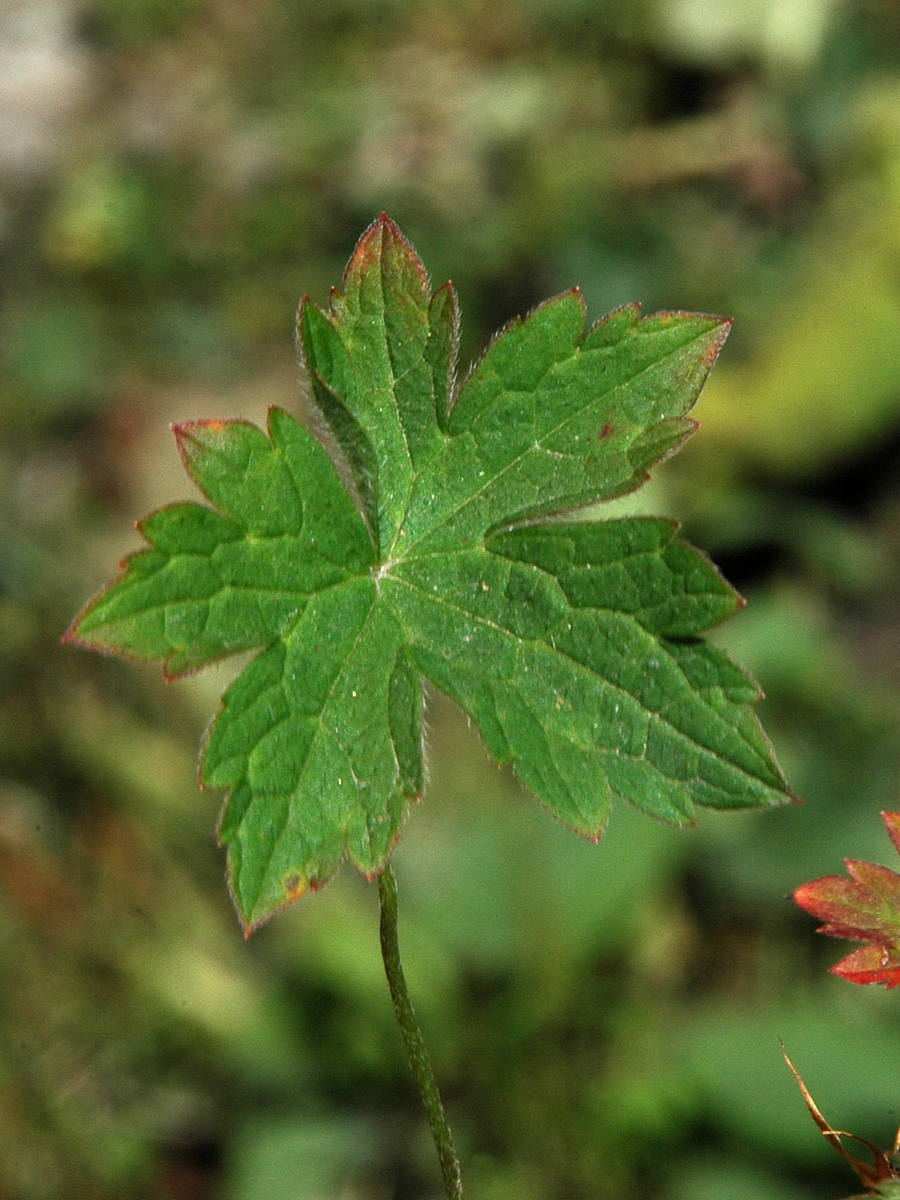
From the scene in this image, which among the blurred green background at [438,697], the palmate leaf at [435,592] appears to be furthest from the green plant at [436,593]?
the blurred green background at [438,697]

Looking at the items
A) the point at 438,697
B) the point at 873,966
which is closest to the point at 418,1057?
the point at 873,966

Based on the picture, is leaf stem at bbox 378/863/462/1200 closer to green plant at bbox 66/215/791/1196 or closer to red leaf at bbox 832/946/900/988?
green plant at bbox 66/215/791/1196

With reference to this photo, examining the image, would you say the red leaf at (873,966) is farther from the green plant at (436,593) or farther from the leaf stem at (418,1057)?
the leaf stem at (418,1057)

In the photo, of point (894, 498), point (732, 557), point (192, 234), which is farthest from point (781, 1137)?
point (192, 234)

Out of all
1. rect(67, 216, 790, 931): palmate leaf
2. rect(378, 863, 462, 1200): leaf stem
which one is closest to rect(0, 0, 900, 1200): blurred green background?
rect(67, 216, 790, 931): palmate leaf

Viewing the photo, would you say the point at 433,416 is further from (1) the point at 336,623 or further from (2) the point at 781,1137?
(2) the point at 781,1137
